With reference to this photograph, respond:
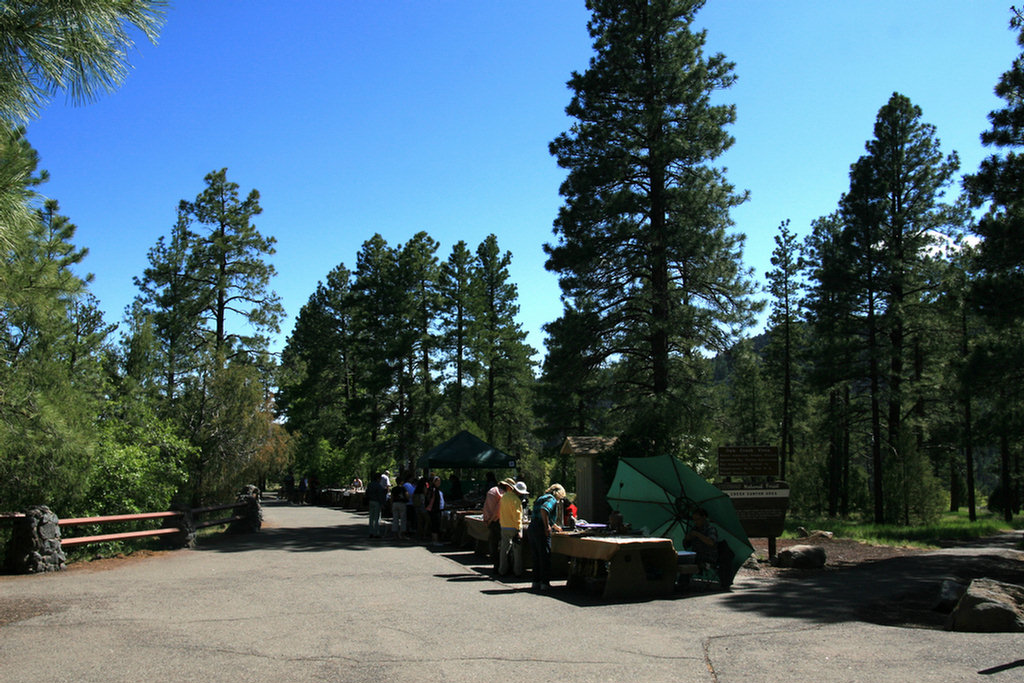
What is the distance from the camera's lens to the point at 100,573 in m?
12.2

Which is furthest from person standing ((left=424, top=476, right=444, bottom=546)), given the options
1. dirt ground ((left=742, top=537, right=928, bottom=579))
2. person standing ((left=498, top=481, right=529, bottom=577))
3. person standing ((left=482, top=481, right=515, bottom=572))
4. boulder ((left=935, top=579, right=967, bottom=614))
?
boulder ((left=935, top=579, right=967, bottom=614))

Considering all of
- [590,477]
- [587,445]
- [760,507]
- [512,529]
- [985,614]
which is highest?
[587,445]

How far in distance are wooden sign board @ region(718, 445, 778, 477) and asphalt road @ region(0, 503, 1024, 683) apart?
301 cm

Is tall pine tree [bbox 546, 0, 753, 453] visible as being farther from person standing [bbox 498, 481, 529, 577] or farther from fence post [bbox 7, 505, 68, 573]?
fence post [bbox 7, 505, 68, 573]

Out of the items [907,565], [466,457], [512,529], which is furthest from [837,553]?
[466,457]

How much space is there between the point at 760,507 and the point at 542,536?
5.96 metres

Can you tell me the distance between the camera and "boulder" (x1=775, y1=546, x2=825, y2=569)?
14.0 meters

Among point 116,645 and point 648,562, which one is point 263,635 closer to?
point 116,645

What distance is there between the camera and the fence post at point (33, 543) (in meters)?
11.9

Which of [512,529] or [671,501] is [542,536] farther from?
[671,501]

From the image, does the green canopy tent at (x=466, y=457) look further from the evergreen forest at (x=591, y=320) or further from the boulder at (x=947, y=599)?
the boulder at (x=947, y=599)

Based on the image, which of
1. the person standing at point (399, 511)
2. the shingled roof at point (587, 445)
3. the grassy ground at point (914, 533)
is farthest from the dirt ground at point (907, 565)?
the person standing at point (399, 511)

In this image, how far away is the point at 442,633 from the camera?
7711 mm

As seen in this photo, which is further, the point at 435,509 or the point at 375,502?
the point at 375,502
